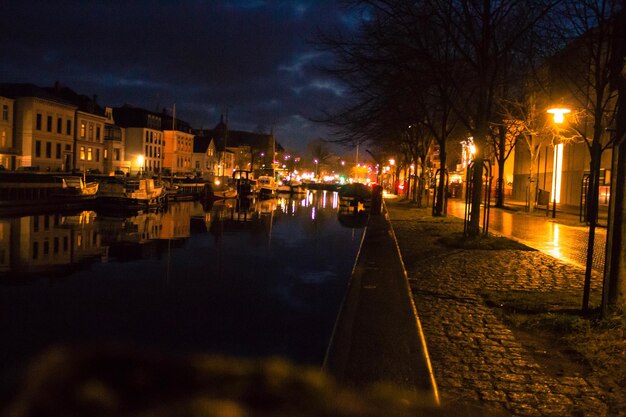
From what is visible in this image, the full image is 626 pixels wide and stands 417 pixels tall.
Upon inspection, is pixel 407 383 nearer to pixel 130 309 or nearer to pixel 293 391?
pixel 293 391

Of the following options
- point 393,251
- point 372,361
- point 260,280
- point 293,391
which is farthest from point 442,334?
point 393,251

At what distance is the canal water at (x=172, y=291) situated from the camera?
7535 millimetres

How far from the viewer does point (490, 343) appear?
7031 mm

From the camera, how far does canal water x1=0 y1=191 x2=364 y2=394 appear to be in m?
7.54

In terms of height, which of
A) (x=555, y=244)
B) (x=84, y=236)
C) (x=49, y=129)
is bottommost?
(x=84, y=236)

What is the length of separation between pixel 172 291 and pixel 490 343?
5989 millimetres

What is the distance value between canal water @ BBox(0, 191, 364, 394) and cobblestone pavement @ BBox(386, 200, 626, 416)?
1521mm

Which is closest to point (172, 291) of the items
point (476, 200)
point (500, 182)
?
point (476, 200)

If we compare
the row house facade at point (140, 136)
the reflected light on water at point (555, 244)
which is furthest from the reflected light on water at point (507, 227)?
the row house facade at point (140, 136)

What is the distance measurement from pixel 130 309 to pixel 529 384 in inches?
240

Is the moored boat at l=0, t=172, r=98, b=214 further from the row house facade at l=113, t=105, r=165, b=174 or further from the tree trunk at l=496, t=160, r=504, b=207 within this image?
the row house facade at l=113, t=105, r=165, b=174

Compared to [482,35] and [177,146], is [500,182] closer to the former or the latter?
[482,35]

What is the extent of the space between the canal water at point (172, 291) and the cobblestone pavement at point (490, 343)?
59.9 inches

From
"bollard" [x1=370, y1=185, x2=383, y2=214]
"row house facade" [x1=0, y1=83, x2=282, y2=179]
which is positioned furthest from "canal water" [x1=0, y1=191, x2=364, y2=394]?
"row house facade" [x1=0, y1=83, x2=282, y2=179]
